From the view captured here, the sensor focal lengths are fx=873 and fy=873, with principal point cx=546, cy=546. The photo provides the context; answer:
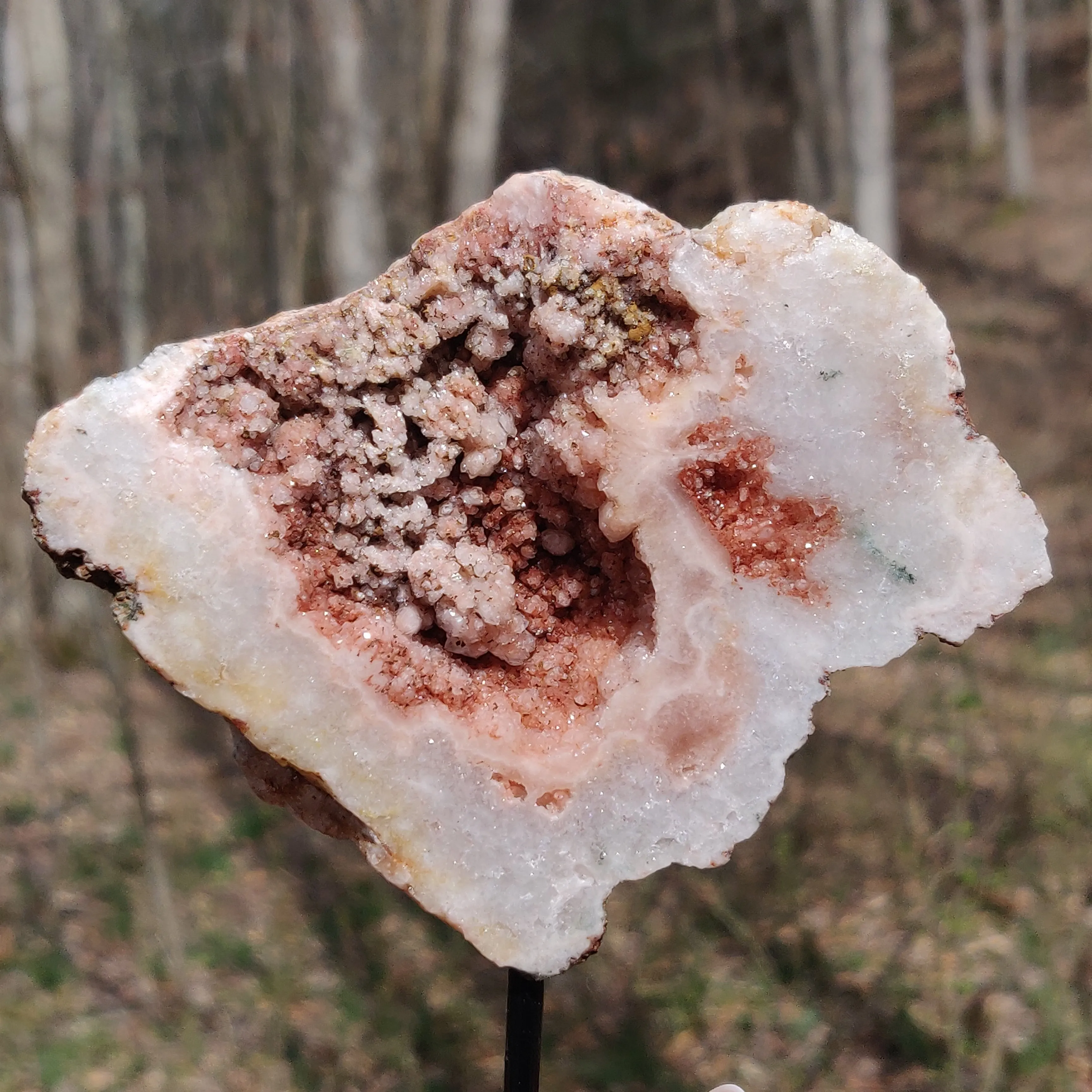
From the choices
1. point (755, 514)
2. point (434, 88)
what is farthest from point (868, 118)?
point (755, 514)

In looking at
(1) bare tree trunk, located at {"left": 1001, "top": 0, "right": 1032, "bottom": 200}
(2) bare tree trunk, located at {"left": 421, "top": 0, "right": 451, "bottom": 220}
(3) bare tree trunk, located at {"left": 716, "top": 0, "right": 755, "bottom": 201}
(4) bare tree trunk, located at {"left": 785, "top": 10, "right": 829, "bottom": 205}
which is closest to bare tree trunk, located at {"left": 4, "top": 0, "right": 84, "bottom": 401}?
(2) bare tree trunk, located at {"left": 421, "top": 0, "right": 451, "bottom": 220}

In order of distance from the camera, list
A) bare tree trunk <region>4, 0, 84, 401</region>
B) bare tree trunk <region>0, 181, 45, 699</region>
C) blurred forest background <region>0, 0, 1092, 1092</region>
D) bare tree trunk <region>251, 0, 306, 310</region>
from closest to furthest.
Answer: blurred forest background <region>0, 0, 1092, 1092</region> < bare tree trunk <region>0, 181, 45, 699</region> < bare tree trunk <region>4, 0, 84, 401</region> < bare tree trunk <region>251, 0, 306, 310</region>

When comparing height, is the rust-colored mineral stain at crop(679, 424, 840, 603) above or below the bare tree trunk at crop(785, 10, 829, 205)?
above

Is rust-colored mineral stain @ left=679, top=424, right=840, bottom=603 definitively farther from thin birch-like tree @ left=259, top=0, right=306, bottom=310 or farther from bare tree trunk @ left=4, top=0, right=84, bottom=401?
thin birch-like tree @ left=259, top=0, right=306, bottom=310

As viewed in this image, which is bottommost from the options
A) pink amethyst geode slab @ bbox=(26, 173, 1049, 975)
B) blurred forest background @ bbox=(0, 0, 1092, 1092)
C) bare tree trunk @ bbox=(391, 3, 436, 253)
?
blurred forest background @ bbox=(0, 0, 1092, 1092)

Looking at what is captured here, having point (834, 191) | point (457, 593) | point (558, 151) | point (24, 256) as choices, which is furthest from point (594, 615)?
point (558, 151)

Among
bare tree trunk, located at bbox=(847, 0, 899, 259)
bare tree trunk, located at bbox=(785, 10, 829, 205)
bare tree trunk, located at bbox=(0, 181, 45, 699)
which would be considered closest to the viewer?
bare tree trunk, located at bbox=(0, 181, 45, 699)

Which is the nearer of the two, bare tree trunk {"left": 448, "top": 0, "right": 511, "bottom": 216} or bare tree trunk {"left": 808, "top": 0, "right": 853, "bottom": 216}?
bare tree trunk {"left": 448, "top": 0, "right": 511, "bottom": 216}

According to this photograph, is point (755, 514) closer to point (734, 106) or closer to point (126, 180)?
point (126, 180)
